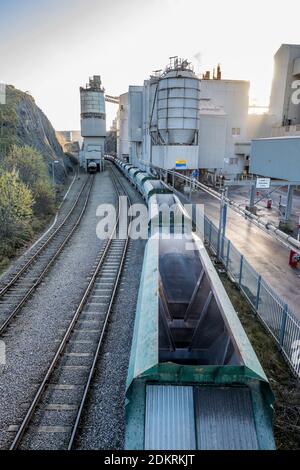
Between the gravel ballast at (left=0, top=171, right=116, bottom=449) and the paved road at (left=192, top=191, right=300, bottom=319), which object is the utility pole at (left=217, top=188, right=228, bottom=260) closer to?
the paved road at (left=192, top=191, right=300, bottom=319)

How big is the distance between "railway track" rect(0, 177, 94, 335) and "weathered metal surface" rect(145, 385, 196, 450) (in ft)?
23.6

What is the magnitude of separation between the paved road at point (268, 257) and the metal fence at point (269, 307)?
1.23 meters

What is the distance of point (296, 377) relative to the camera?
8641mm

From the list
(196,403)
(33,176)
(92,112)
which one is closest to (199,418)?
(196,403)

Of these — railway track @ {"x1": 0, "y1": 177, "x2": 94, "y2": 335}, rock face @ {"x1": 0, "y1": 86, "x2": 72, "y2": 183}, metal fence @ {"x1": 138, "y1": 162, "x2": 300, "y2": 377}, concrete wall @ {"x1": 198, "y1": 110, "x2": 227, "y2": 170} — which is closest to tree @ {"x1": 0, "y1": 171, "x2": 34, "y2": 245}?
railway track @ {"x1": 0, "y1": 177, "x2": 94, "y2": 335}

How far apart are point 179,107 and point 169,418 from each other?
31.3 m

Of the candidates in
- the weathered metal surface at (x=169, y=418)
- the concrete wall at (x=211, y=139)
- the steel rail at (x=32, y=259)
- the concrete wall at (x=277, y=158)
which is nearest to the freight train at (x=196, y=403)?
the weathered metal surface at (x=169, y=418)

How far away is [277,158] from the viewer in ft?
70.8

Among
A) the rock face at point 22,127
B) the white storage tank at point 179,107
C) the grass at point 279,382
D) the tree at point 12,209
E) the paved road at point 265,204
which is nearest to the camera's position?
the grass at point 279,382

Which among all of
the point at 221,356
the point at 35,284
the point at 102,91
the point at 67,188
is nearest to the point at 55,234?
the point at 35,284

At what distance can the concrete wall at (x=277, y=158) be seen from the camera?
19641 mm

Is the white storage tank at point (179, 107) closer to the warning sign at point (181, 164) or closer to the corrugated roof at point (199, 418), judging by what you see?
the warning sign at point (181, 164)

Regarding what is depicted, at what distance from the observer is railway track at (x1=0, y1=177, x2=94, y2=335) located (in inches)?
481

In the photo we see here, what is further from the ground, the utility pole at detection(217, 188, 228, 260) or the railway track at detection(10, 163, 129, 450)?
the utility pole at detection(217, 188, 228, 260)
